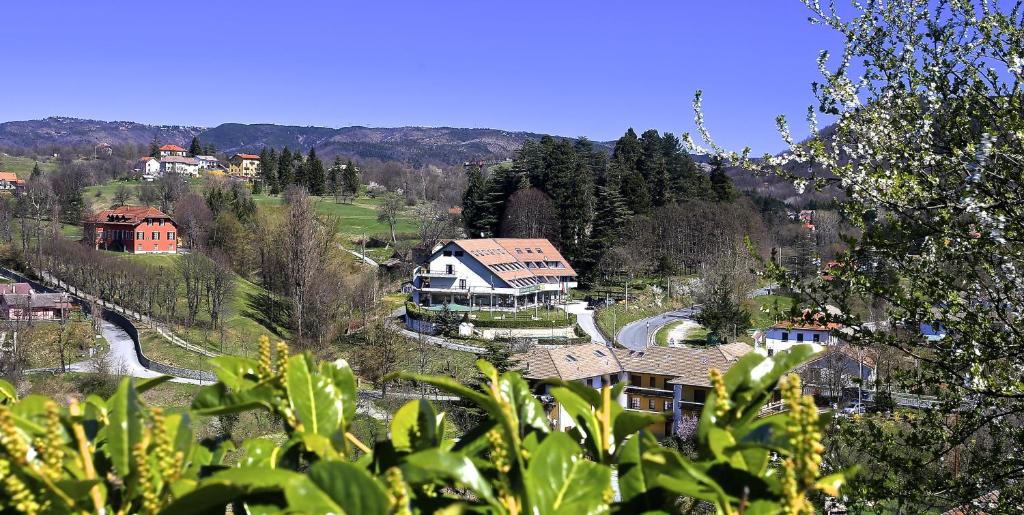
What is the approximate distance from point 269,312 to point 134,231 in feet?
42.3

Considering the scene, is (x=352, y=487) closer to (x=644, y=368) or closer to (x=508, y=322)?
(x=644, y=368)

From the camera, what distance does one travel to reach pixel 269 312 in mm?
37938

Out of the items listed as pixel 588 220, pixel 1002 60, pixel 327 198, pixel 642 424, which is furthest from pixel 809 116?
pixel 327 198

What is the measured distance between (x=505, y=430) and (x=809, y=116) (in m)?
4.82

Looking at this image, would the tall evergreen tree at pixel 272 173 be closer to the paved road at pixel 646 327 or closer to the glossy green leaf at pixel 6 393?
the paved road at pixel 646 327

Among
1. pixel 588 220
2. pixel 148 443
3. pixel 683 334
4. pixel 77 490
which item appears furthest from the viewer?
pixel 588 220

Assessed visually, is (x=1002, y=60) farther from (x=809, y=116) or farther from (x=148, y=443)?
(x=148, y=443)

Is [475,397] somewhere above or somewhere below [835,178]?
below

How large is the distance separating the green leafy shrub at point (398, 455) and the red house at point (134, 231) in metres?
47.9

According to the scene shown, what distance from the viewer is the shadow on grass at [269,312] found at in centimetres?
3597

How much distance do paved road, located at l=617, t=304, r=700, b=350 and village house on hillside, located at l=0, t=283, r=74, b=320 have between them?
24.1 meters

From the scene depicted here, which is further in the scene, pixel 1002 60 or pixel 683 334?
pixel 683 334

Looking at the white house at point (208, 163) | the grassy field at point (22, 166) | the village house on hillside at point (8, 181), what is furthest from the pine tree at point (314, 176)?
the white house at point (208, 163)

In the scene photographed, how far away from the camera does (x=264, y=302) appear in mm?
39281
